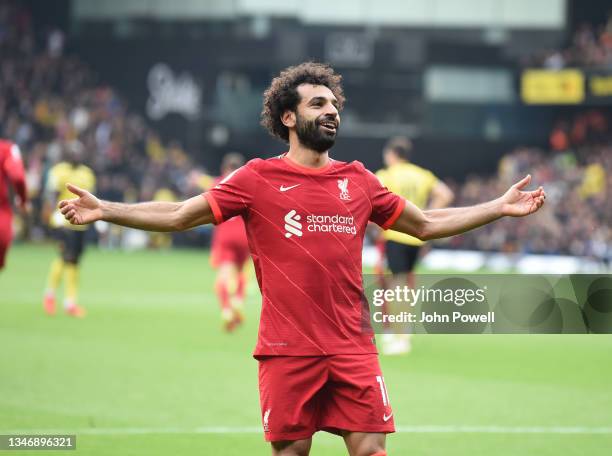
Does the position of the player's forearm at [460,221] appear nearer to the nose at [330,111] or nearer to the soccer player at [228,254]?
the nose at [330,111]

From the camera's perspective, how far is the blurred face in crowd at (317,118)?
17.8ft

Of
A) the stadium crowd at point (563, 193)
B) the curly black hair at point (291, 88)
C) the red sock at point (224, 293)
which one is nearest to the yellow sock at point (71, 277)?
the red sock at point (224, 293)

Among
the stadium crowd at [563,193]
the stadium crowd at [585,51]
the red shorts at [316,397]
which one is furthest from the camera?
the stadium crowd at [585,51]

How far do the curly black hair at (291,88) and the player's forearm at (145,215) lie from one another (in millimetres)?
707

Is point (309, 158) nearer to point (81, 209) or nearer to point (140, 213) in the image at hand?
point (140, 213)

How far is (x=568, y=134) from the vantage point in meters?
37.0

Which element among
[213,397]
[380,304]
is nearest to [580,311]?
[380,304]

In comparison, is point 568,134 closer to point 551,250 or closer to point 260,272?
point 551,250

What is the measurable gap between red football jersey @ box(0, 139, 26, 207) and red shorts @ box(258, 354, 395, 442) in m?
5.90

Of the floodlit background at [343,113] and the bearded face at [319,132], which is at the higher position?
the floodlit background at [343,113]

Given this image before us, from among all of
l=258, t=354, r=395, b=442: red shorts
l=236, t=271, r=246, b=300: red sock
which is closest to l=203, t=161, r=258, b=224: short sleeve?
l=258, t=354, r=395, b=442: red shorts

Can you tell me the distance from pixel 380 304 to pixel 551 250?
948 inches

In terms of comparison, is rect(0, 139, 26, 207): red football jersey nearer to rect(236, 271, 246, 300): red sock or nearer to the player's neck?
the player's neck

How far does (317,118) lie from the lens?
5.45m
